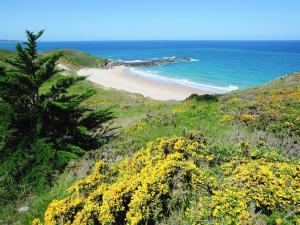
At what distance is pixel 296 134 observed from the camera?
7188 mm

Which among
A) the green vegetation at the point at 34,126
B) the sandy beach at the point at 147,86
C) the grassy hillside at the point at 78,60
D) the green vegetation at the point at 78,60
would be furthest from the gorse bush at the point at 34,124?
the green vegetation at the point at 78,60

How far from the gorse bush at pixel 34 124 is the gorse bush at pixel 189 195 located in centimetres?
293

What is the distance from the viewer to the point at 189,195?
387 centimetres

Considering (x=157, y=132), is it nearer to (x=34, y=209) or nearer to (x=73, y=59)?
(x=34, y=209)

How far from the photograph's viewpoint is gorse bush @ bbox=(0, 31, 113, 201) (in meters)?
6.89

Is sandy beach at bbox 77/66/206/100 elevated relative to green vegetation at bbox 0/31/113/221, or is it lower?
lower

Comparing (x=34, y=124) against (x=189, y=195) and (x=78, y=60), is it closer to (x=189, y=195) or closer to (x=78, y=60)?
(x=189, y=195)

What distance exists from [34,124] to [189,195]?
5875 mm

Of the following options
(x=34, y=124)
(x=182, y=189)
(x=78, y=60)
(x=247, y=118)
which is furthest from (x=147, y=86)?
(x=182, y=189)

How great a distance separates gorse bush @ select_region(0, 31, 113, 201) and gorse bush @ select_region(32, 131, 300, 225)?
9.62ft

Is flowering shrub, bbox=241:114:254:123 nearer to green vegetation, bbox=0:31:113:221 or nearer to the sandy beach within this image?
green vegetation, bbox=0:31:113:221

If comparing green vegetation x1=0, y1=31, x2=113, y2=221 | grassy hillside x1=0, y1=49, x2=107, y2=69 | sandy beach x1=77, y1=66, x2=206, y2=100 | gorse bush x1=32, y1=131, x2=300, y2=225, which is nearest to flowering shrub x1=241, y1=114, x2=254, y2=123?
gorse bush x1=32, y1=131, x2=300, y2=225

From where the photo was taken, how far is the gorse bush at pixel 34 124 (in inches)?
271

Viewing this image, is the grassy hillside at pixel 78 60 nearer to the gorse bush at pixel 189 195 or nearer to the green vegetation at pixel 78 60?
the green vegetation at pixel 78 60
